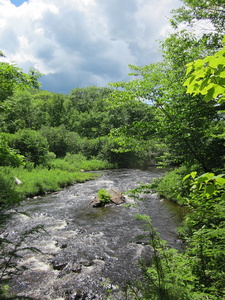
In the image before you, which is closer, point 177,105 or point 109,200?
point 177,105

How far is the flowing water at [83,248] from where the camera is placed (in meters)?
4.72

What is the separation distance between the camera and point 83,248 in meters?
6.64

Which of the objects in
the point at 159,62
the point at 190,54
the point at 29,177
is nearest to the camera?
the point at 190,54

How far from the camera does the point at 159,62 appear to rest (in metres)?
6.16

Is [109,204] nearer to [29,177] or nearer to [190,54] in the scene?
[29,177]

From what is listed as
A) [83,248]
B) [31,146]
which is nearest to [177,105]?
[83,248]

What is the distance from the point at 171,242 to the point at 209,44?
32.5 ft

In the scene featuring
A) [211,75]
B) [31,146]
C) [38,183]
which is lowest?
[38,183]

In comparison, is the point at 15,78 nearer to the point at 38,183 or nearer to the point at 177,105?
the point at 177,105

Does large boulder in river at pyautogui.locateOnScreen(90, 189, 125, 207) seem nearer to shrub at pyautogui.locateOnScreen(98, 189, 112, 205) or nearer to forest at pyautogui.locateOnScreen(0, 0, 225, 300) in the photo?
shrub at pyautogui.locateOnScreen(98, 189, 112, 205)

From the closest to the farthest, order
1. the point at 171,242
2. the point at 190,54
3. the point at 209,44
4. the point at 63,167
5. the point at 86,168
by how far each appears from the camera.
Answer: the point at 190,54
the point at 171,242
the point at 209,44
the point at 63,167
the point at 86,168

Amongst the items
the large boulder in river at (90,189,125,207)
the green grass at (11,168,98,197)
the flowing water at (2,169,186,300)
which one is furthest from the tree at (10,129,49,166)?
the large boulder in river at (90,189,125,207)

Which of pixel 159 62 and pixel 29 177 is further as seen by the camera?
pixel 29 177

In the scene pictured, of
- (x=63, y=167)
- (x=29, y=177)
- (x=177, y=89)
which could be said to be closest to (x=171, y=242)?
(x=177, y=89)
